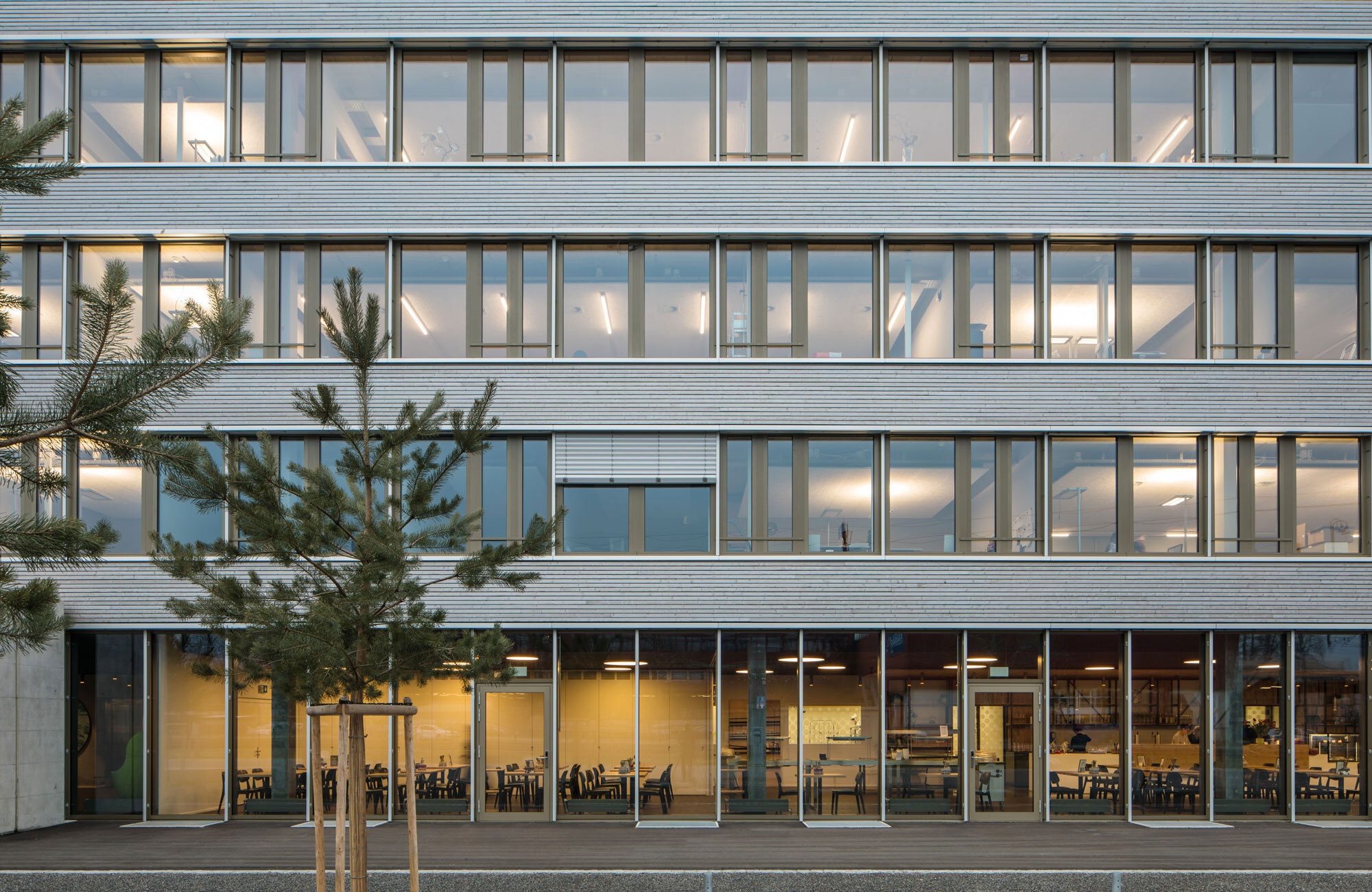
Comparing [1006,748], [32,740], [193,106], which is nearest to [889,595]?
[1006,748]

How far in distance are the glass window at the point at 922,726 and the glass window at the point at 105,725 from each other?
11726 millimetres

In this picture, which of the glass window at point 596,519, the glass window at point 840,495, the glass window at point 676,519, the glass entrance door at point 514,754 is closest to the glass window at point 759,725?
the glass window at point 676,519

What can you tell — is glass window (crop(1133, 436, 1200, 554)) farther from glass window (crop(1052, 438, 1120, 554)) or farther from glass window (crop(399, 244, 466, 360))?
glass window (crop(399, 244, 466, 360))

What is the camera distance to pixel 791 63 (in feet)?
62.6

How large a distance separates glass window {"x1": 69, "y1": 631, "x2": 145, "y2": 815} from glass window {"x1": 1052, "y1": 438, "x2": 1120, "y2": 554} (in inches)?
597

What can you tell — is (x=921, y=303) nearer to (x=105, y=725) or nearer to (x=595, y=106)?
(x=595, y=106)

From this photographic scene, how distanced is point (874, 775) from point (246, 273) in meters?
14.4

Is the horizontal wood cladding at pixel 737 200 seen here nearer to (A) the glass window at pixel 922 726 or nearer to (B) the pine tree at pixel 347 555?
(A) the glass window at pixel 922 726

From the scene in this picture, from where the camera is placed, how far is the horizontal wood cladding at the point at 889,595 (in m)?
17.9

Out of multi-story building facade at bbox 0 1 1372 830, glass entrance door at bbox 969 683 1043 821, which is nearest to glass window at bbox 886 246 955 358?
multi-story building facade at bbox 0 1 1372 830

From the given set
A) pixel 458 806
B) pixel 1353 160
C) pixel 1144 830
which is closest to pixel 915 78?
pixel 1353 160

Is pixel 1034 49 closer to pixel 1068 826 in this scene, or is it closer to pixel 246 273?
pixel 1068 826

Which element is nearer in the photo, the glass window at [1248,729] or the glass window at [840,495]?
the glass window at [1248,729]

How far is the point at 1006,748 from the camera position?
1802cm
